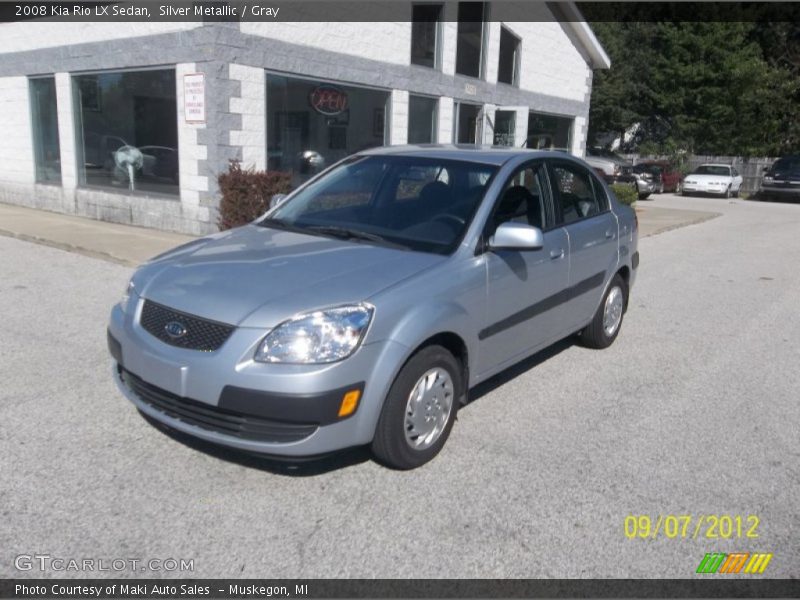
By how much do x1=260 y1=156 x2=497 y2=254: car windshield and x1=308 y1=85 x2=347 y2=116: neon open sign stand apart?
7.72 m

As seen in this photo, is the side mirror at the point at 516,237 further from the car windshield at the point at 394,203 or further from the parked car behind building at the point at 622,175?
the parked car behind building at the point at 622,175

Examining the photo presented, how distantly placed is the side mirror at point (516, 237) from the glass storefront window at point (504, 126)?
14.1 m

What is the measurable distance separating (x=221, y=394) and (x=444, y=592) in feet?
4.36

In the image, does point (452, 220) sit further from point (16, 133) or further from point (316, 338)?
point (16, 133)

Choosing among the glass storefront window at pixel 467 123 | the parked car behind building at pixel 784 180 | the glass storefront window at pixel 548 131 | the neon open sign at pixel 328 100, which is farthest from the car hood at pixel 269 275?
the parked car behind building at pixel 784 180

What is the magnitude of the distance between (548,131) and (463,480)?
18091 millimetres

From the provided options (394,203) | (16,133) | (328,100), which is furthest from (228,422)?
(16,133)

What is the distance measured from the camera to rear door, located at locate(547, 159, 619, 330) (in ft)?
17.2

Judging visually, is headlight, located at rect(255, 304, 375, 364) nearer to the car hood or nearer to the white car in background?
the car hood

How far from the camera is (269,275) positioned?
3.70m

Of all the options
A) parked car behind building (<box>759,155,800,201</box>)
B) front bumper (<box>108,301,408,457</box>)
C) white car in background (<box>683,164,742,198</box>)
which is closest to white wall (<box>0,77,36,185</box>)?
front bumper (<box>108,301,408,457</box>)

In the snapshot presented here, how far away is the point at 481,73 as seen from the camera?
16.8 m

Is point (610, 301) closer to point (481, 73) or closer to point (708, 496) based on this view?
point (708, 496)

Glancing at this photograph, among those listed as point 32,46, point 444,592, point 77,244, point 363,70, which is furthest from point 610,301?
point 32,46
